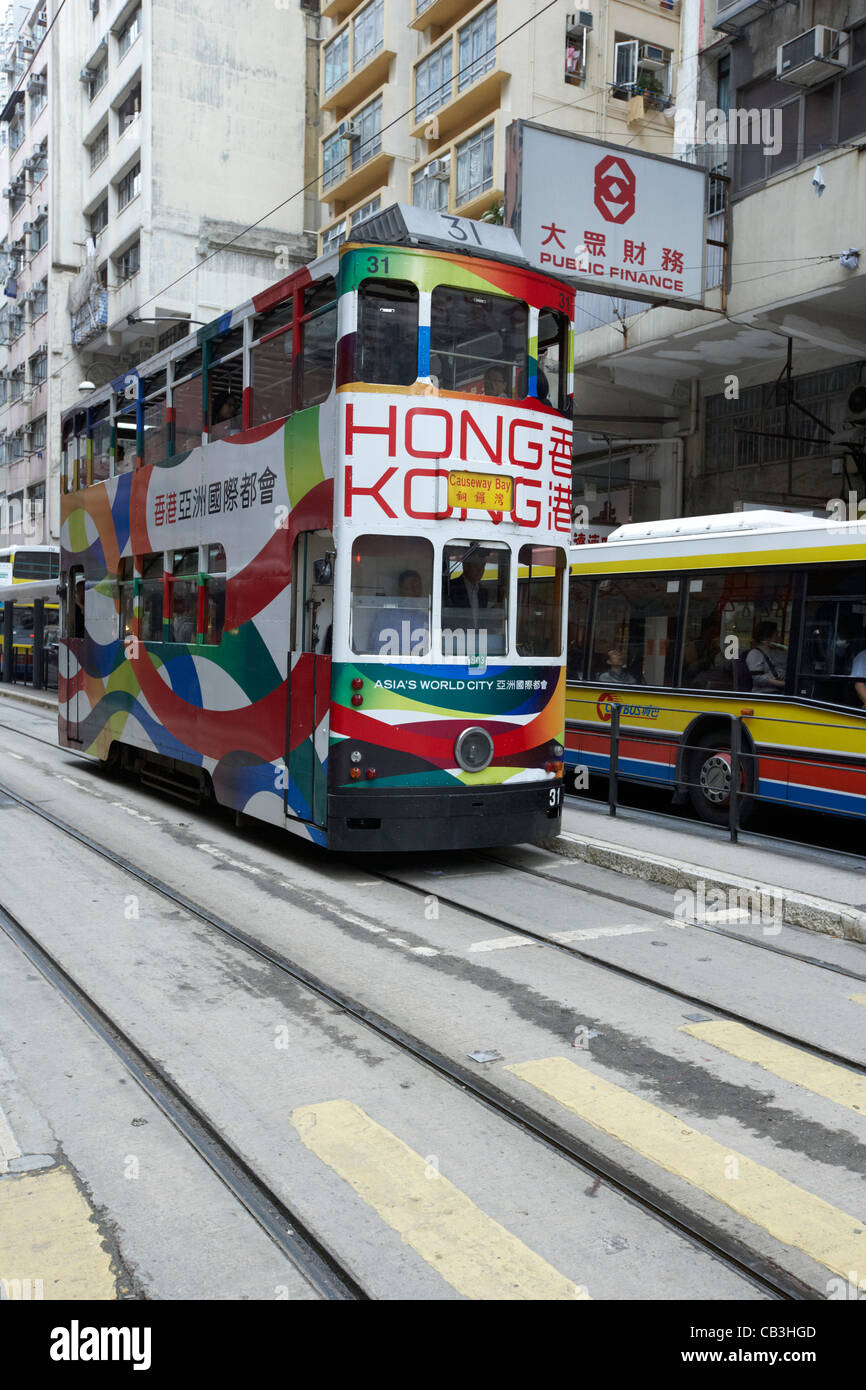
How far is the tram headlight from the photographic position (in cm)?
916

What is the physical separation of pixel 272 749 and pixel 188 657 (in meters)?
2.29

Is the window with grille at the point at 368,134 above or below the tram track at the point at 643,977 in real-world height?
above

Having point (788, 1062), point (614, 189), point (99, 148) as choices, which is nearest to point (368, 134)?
point (99, 148)

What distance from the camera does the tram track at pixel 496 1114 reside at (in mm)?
3670

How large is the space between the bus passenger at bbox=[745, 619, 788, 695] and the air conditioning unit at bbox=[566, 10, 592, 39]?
2376 cm

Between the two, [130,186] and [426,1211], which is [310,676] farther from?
[130,186]

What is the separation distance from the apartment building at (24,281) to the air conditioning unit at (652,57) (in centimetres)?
2674

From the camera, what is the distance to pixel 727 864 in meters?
9.25

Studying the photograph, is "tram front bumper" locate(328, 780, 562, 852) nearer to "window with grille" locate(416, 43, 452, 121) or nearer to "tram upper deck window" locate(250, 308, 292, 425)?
"tram upper deck window" locate(250, 308, 292, 425)

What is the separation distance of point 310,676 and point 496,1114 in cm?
495

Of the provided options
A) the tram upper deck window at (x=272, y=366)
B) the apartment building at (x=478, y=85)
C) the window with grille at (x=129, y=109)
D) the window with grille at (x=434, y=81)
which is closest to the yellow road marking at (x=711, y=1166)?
the tram upper deck window at (x=272, y=366)

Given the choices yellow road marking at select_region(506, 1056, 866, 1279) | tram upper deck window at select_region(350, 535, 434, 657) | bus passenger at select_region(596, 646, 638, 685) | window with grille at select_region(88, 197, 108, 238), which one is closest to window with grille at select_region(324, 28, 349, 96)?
window with grille at select_region(88, 197, 108, 238)

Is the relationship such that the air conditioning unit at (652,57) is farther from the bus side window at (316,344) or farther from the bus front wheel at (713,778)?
the bus side window at (316,344)

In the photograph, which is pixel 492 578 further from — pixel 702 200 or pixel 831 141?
pixel 831 141
